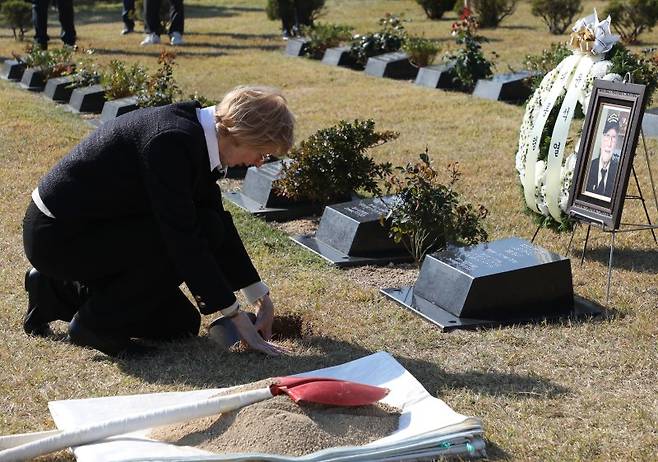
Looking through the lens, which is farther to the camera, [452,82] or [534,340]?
[452,82]

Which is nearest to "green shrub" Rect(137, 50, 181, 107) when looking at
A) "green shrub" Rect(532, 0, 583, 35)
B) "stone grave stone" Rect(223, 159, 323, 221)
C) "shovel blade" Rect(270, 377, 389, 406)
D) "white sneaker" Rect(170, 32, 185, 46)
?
"stone grave stone" Rect(223, 159, 323, 221)

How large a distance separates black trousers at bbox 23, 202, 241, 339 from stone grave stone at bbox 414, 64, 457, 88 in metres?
8.97

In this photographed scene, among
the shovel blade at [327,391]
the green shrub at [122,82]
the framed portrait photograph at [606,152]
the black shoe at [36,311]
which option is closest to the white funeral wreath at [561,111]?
the framed portrait photograph at [606,152]

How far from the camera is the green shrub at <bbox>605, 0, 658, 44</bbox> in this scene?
1658 centimetres

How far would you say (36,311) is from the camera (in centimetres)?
503

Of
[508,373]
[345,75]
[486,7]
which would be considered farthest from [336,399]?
[486,7]

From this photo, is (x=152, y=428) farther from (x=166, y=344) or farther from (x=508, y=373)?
(x=508, y=373)

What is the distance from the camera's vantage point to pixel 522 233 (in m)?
6.93

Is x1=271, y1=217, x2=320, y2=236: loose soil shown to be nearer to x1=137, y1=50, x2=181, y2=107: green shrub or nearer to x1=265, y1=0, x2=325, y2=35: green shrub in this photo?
x1=137, y1=50, x2=181, y2=107: green shrub

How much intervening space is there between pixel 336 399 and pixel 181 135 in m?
1.25

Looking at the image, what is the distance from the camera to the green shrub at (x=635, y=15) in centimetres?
1658

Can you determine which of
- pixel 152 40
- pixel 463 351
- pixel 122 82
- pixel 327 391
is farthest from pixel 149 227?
pixel 152 40

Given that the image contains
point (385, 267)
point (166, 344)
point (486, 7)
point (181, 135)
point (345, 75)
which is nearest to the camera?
point (181, 135)

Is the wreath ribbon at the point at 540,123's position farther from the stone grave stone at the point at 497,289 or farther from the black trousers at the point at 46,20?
the black trousers at the point at 46,20
